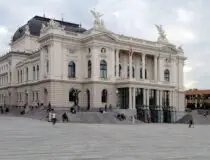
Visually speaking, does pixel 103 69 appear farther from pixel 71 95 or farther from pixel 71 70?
pixel 71 95

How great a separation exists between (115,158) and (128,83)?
60.1m

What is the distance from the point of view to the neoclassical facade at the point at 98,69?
7906 centimetres

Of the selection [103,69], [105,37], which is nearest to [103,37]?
[105,37]

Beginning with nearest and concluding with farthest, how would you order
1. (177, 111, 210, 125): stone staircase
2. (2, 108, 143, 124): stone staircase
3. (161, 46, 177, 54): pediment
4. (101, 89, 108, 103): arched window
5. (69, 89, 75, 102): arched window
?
(2, 108, 143, 124): stone staircase < (177, 111, 210, 125): stone staircase < (69, 89, 75, 102): arched window < (101, 89, 108, 103): arched window < (161, 46, 177, 54): pediment

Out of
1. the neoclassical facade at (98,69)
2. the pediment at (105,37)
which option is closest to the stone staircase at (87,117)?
the neoclassical facade at (98,69)

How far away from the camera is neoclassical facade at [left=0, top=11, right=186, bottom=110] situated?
79062mm

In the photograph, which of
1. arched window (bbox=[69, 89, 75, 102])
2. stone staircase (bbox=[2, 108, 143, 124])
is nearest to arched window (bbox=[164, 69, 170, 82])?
arched window (bbox=[69, 89, 75, 102])

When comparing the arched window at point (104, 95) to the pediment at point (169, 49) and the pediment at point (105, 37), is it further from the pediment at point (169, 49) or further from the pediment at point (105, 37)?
the pediment at point (169, 49)

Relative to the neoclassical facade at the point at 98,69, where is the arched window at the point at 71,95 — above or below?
below

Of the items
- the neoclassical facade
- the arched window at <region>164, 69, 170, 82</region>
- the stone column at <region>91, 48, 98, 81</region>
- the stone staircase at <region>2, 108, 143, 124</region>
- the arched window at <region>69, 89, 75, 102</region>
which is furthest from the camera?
the arched window at <region>164, 69, 170, 82</region>

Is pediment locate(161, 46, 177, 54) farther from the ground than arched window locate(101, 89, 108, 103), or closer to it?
farther from the ground

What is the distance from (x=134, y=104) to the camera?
79438 mm

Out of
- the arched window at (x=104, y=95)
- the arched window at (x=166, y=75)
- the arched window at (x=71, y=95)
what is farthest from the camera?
the arched window at (x=166, y=75)

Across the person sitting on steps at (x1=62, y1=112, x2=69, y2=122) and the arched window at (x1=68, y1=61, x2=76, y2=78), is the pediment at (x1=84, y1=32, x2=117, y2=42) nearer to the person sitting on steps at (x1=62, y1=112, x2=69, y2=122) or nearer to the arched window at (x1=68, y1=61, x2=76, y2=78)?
the arched window at (x1=68, y1=61, x2=76, y2=78)
